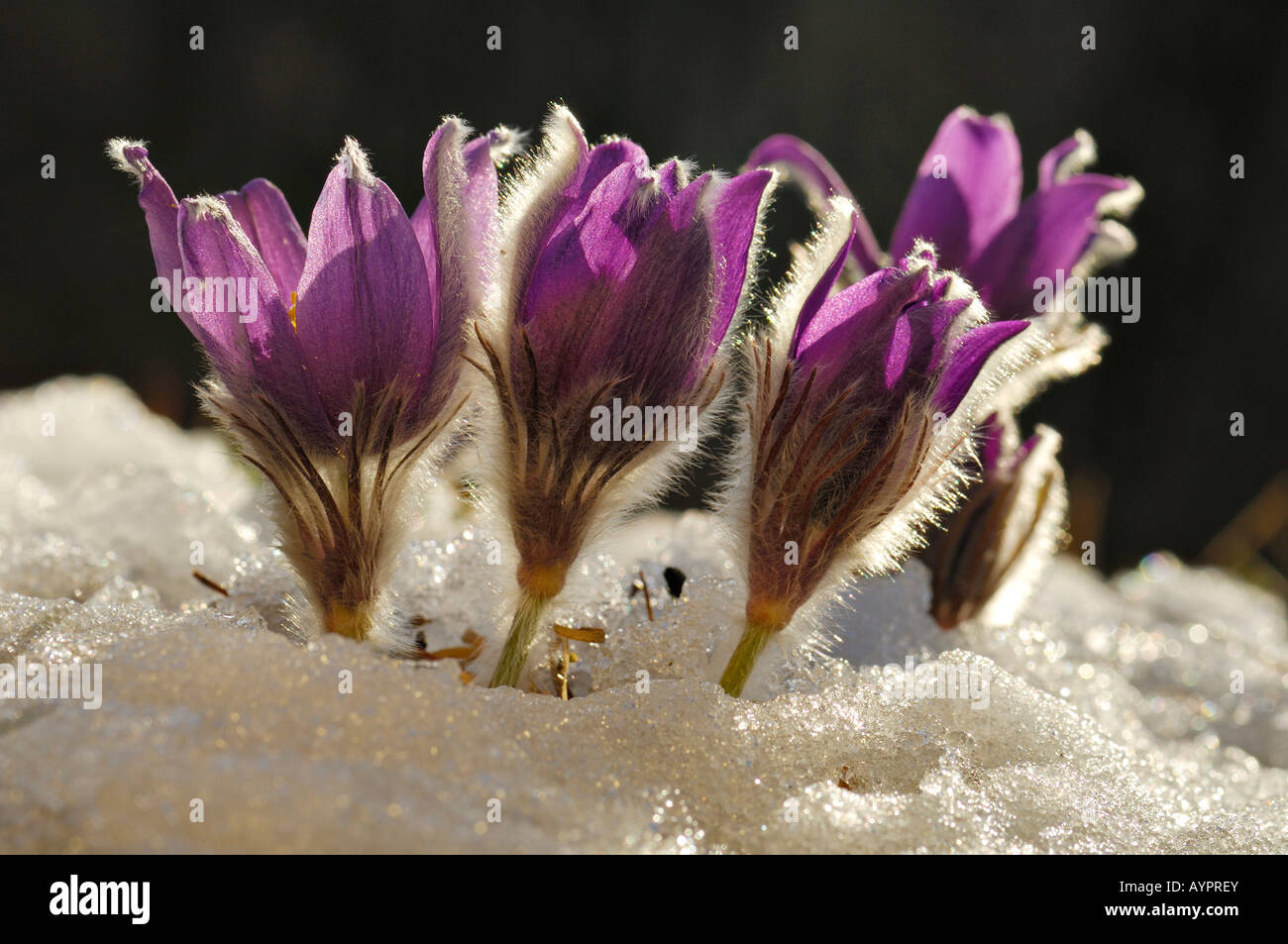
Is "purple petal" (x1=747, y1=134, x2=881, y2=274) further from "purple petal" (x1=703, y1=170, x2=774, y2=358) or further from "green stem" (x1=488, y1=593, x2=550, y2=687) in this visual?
"green stem" (x1=488, y1=593, x2=550, y2=687)

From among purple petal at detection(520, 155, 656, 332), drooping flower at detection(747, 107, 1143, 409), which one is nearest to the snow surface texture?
purple petal at detection(520, 155, 656, 332)

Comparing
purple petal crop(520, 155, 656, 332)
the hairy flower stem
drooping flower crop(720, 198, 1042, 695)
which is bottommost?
the hairy flower stem

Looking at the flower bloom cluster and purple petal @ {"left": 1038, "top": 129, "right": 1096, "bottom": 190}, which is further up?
purple petal @ {"left": 1038, "top": 129, "right": 1096, "bottom": 190}

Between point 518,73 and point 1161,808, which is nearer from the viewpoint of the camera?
point 1161,808

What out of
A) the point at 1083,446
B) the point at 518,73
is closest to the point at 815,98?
the point at 518,73

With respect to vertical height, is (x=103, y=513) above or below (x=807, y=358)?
below

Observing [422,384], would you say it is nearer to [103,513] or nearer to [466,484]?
[466,484]

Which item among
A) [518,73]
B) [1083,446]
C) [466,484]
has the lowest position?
[1083,446]

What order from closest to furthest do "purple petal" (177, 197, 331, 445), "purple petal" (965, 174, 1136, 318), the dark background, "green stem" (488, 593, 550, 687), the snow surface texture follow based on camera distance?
the snow surface texture → "purple petal" (177, 197, 331, 445) → "green stem" (488, 593, 550, 687) → "purple petal" (965, 174, 1136, 318) → the dark background
